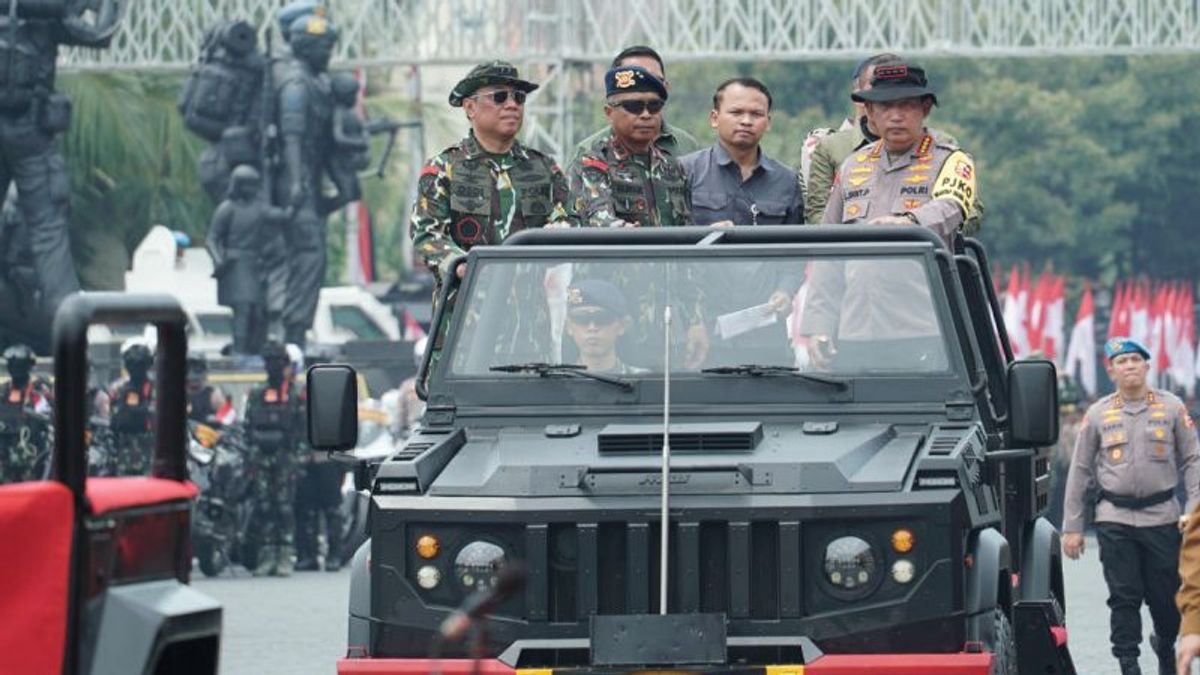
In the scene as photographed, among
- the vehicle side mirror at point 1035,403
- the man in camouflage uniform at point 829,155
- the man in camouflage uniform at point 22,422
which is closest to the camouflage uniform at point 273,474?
the man in camouflage uniform at point 22,422

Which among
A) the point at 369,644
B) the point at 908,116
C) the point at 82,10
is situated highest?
the point at 82,10

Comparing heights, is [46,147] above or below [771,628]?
above

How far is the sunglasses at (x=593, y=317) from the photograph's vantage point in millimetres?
10773

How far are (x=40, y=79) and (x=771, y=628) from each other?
67.4ft

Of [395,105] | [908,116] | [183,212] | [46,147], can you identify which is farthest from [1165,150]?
[908,116]

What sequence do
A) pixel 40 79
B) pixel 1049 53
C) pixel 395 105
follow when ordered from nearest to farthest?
pixel 40 79 < pixel 1049 53 < pixel 395 105

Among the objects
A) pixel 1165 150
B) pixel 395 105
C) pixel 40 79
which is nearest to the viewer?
pixel 40 79

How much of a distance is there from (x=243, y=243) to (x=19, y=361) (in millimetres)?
7467

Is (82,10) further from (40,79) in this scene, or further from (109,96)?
(109,96)

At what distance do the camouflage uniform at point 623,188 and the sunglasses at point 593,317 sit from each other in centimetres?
129

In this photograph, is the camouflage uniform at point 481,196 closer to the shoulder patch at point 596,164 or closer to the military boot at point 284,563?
the shoulder patch at point 596,164

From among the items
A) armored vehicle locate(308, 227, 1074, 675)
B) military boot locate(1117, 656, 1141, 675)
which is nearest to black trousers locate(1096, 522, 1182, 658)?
military boot locate(1117, 656, 1141, 675)

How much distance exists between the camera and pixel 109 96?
4694cm

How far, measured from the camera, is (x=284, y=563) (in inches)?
1080
